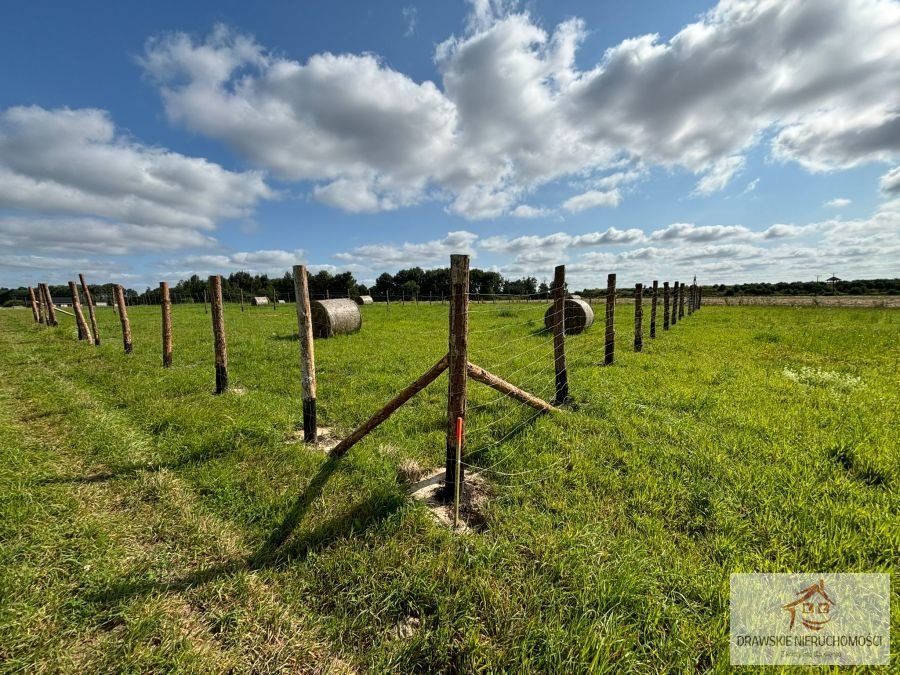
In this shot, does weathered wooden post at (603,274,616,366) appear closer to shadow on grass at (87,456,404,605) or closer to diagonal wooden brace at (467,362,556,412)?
diagonal wooden brace at (467,362,556,412)

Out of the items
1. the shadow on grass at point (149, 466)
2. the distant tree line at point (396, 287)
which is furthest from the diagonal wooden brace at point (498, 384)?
the distant tree line at point (396, 287)

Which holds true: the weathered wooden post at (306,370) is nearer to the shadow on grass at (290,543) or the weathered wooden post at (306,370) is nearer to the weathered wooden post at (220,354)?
the shadow on grass at (290,543)

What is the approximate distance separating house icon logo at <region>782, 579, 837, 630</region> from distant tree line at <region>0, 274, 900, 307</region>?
53189mm

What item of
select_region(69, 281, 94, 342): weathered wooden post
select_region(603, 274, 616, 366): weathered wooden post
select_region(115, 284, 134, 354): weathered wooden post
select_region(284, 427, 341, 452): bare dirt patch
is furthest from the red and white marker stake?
select_region(69, 281, 94, 342): weathered wooden post

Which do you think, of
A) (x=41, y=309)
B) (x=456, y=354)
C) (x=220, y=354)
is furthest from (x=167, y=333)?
(x=41, y=309)

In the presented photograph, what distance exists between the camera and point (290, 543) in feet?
9.04

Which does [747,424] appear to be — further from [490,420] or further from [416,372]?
[416,372]

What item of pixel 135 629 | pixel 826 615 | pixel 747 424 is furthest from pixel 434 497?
pixel 747 424

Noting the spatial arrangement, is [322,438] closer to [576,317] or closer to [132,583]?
[132,583]

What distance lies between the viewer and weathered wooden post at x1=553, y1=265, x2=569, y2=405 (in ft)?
17.6

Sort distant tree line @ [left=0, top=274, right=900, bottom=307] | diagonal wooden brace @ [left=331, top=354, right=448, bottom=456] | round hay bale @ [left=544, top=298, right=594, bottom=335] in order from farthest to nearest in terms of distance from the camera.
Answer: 1. distant tree line @ [left=0, top=274, right=900, bottom=307]
2. round hay bale @ [left=544, top=298, right=594, bottom=335]
3. diagonal wooden brace @ [left=331, top=354, right=448, bottom=456]

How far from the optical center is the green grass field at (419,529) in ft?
6.60

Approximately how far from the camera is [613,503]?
313cm

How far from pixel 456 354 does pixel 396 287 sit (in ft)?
307
